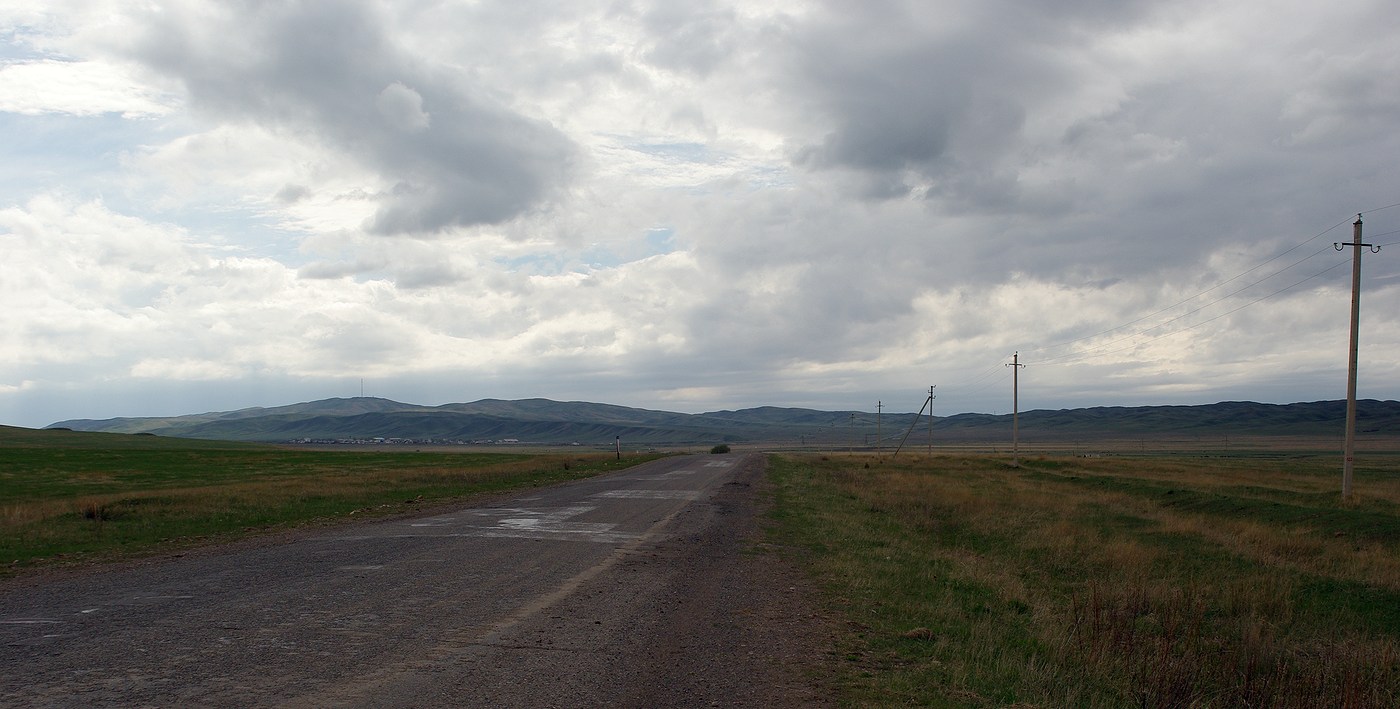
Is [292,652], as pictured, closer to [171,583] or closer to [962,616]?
[171,583]

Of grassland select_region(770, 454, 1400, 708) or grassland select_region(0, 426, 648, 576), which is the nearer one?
grassland select_region(770, 454, 1400, 708)

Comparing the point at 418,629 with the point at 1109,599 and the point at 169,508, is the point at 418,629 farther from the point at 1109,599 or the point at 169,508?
the point at 169,508

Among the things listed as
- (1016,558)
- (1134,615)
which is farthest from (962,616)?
(1016,558)

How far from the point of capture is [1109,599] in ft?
44.6

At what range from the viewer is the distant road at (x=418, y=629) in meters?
6.43

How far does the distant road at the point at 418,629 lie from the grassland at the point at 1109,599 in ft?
3.74

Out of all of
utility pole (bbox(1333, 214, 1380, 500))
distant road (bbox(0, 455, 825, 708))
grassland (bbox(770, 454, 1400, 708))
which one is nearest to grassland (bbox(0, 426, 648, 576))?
distant road (bbox(0, 455, 825, 708))

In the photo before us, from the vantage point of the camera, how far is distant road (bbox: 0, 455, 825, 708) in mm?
6426

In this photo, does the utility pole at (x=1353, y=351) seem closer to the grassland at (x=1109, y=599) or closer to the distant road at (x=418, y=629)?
the grassland at (x=1109, y=599)

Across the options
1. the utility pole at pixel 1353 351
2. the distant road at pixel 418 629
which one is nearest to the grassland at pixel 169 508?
the distant road at pixel 418 629

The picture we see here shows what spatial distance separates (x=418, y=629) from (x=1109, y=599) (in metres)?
10.6

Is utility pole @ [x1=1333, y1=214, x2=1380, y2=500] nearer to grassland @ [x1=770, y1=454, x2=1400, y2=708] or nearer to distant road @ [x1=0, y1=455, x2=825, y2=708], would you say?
grassland @ [x1=770, y1=454, x2=1400, y2=708]

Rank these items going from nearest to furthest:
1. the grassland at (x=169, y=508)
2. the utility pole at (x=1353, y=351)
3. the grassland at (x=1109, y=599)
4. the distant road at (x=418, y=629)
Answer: the distant road at (x=418, y=629)
the grassland at (x=1109, y=599)
the grassland at (x=169, y=508)
the utility pole at (x=1353, y=351)

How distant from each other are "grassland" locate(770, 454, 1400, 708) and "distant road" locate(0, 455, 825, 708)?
114cm
